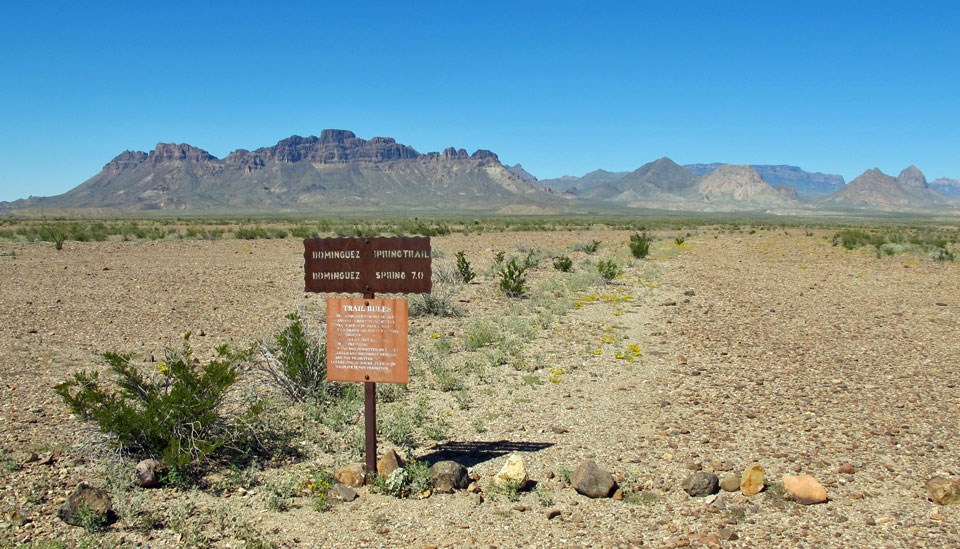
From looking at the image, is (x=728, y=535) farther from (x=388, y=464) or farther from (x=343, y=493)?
(x=343, y=493)

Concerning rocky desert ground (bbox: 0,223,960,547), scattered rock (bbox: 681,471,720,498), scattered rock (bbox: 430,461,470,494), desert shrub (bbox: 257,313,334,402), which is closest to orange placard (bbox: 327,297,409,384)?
scattered rock (bbox: 430,461,470,494)

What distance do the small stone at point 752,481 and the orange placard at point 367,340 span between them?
2.92 metres

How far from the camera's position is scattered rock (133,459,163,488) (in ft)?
18.4

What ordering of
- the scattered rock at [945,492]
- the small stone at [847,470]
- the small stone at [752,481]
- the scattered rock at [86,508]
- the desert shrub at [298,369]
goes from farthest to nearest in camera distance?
the desert shrub at [298,369] → the small stone at [847,470] → the small stone at [752,481] → the scattered rock at [945,492] → the scattered rock at [86,508]

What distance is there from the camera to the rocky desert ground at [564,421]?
5.08 metres

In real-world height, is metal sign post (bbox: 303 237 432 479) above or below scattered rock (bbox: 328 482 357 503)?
above

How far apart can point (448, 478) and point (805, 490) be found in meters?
2.86

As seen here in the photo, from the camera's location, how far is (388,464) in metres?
5.97

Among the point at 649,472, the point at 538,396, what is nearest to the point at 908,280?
the point at 538,396

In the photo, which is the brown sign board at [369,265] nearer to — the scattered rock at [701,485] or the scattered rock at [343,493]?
the scattered rock at [343,493]

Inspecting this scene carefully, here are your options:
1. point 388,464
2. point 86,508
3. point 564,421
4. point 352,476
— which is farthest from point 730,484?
point 86,508

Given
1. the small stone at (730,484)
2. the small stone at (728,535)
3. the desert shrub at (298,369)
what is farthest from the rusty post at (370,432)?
the small stone at (730,484)

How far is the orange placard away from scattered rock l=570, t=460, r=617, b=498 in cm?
167

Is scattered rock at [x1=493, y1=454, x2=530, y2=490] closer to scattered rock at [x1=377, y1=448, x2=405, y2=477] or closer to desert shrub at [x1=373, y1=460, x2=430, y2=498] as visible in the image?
desert shrub at [x1=373, y1=460, x2=430, y2=498]
